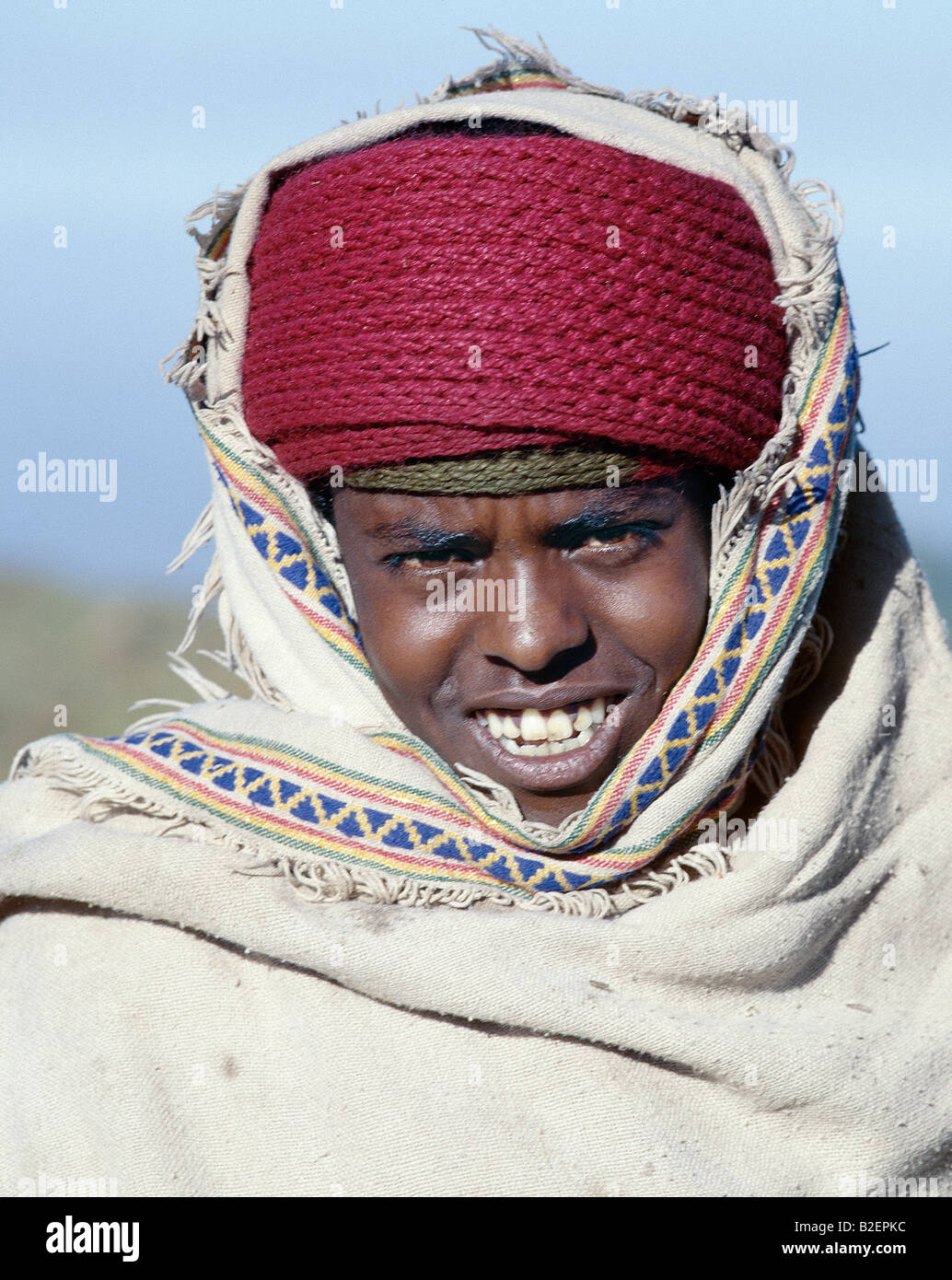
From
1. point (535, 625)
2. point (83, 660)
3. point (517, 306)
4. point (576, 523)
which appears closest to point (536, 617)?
point (535, 625)

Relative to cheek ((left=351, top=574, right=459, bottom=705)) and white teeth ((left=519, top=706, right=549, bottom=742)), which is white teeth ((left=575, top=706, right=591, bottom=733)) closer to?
white teeth ((left=519, top=706, right=549, bottom=742))

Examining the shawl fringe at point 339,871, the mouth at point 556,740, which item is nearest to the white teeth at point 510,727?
the mouth at point 556,740

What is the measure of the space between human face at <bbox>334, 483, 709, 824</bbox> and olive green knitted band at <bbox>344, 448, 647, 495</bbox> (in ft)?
0.06

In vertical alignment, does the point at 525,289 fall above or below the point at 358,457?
above

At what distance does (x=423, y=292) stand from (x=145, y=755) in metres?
→ 0.82

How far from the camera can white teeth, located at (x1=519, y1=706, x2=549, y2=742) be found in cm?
215

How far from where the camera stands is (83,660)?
319 inches

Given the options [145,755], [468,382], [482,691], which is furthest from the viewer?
[145,755]

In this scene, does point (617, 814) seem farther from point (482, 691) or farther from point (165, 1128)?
point (165, 1128)

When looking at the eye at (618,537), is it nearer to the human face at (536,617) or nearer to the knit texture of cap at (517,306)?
the human face at (536,617)

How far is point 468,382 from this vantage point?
201 centimetres

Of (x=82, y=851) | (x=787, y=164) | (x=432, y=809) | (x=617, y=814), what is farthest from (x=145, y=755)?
(x=787, y=164)

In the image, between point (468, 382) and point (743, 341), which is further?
point (743, 341)

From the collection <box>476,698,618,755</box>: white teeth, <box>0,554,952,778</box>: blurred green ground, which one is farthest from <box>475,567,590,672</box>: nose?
<box>0,554,952,778</box>: blurred green ground
